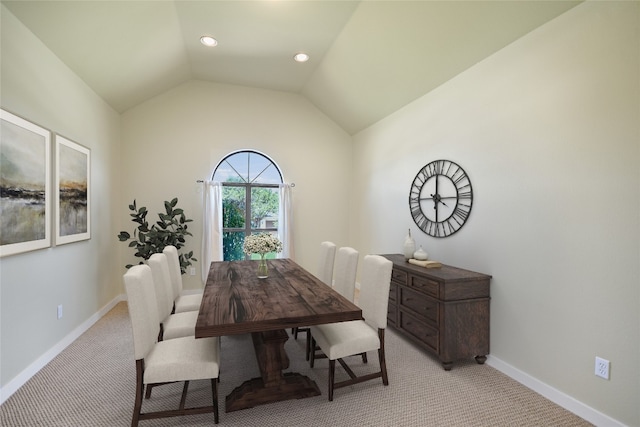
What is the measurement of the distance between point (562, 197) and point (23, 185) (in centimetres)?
397

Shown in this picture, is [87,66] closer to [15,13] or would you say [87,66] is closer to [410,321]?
[15,13]

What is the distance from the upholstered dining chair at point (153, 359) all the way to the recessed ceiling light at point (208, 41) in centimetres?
284

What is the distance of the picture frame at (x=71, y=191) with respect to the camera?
2.78m

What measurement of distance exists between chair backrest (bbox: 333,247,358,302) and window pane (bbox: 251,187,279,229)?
252cm

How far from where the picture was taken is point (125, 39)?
9.65ft

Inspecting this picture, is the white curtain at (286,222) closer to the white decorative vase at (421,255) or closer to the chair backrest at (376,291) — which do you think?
the white decorative vase at (421,255)

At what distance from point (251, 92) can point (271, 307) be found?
4.07 m

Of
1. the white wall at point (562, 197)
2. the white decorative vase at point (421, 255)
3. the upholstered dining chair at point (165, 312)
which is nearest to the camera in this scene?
the white wall at point (562, 197)

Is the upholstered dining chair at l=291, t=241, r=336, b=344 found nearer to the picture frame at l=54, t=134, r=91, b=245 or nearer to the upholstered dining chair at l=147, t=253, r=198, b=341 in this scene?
the upholstered dining chair at l=147, t=253, r=198, b=341

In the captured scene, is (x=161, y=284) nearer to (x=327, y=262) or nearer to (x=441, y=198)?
(x=327, y=262)

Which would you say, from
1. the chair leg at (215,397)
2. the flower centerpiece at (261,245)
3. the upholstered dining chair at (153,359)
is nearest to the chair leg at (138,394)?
the upholstered dining chair at (153,359)

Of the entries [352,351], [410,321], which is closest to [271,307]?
[352,351]

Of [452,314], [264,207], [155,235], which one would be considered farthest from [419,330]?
[155,235]

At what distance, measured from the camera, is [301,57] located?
3908 mm
